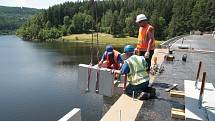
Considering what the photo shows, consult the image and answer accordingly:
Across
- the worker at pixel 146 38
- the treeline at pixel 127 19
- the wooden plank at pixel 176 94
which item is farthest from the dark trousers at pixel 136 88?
the treeline at pixel 127 19

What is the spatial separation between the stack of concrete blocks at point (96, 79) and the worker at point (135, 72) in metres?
0.57

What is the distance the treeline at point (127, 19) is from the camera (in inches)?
4050

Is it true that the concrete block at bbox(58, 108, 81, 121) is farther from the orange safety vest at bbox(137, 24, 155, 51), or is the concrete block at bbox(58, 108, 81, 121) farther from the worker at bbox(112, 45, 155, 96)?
the orange safety vest at bbox(137, 24, 155, 51)

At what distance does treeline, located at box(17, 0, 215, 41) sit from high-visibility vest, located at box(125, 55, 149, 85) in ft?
216

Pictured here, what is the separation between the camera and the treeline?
4050 inches

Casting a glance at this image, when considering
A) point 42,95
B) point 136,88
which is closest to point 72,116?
Answer: point 136,88

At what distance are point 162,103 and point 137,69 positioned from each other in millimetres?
1174

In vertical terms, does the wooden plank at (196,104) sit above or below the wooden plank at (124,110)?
above

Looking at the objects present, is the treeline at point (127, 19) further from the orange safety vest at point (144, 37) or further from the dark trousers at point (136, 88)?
the dark trousers at point (136, 88)

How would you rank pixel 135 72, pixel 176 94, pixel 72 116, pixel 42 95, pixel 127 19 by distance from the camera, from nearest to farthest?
pixel 72 116 → pixel 135 72 → pixel 176 94 → pixel 42 95 → pixel 127 19

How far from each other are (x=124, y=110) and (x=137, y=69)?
1.19 meters

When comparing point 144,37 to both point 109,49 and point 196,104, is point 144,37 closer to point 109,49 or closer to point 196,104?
point 109,49

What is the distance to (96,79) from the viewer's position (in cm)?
904

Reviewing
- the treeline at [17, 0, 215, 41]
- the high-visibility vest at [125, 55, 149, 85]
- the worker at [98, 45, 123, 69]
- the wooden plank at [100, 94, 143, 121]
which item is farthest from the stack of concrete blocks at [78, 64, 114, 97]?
the treeline at [17, 0, 215, 41]
